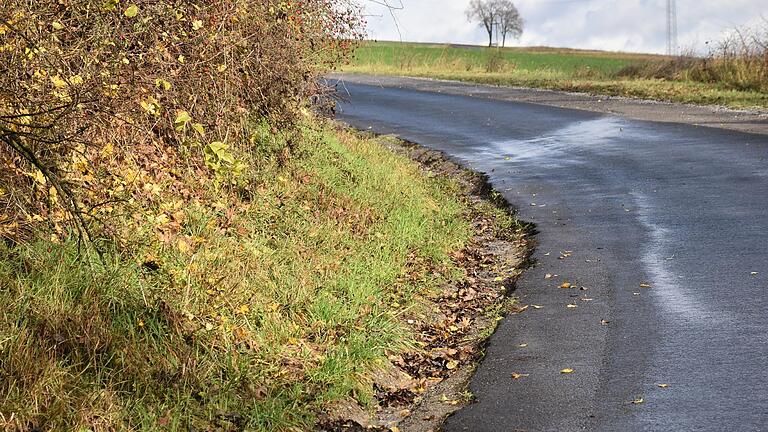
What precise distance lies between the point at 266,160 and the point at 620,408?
668 cm

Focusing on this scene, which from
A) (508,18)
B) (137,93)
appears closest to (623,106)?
(137,93)

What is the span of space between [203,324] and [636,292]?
12.1 feet

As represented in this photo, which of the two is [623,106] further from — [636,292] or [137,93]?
[137,93]

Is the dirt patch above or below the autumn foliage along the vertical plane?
below

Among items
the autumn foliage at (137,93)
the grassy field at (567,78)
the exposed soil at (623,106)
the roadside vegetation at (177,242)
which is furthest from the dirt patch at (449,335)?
the exposed soil at (623,106)

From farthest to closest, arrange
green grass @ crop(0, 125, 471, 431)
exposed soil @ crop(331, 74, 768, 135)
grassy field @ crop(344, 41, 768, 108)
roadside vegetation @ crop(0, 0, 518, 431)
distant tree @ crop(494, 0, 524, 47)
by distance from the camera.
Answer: distant tree @ crop(494, 0, 524, 47), grassy field @ crop(344, 41, 768, 108), exposed soil @ crop(331, 74, 768, 135), roadside vegetation @ crop(0, 0, 518, 431), green grass @ crop(0, 125, 471, 431)

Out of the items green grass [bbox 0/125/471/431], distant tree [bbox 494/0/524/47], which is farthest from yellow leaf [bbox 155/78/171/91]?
distant tree [bbox 494/0/524/47]

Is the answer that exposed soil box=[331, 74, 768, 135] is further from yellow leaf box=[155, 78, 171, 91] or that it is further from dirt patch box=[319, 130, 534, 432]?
yellow leaf box=[155, 78, 171, 91]

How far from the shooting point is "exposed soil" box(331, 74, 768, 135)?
20.2m

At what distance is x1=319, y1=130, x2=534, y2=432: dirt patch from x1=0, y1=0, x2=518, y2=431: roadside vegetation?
4.3 inches

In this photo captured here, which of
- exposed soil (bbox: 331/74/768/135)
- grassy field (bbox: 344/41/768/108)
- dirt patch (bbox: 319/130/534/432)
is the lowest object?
dirt patch (bbox: 319/130/534/432)

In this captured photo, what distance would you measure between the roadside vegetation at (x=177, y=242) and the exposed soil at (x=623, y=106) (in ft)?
22.7

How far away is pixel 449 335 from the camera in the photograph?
784 centimetres

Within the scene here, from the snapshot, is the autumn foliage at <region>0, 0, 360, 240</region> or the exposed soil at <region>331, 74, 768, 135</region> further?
the exposed soil at <region>331, 74, 768, 135</region>
